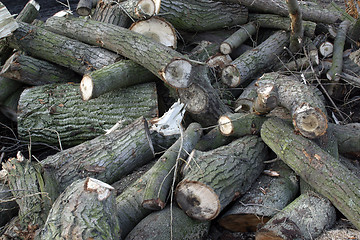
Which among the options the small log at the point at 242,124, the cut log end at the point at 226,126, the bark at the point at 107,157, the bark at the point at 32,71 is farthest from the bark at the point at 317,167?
the bark at the point at 32,71

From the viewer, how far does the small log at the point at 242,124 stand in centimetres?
348

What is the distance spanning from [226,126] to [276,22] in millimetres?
2757

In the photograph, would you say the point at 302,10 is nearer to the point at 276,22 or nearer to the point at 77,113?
the point at 276,22

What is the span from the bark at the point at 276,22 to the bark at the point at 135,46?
2215 mm

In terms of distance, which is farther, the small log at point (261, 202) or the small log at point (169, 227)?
the small log at point (261, 202)

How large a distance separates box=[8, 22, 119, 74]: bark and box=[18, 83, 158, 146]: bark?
51 cm

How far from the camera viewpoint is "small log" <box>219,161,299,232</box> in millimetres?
2887

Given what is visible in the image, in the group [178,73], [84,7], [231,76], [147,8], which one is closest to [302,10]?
[231,76]

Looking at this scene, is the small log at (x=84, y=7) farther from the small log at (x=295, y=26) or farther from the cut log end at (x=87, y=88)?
the small log at (x=295, y=26)

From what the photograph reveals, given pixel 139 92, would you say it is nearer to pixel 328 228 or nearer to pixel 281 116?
pixel 281 116

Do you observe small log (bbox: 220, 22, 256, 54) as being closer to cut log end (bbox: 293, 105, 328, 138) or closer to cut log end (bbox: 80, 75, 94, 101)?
cut log end (bbox: 80, 75, 94, 101)

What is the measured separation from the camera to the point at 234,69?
184 inches

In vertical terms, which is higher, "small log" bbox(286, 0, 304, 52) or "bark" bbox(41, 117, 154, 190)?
"small log" bbox(286, 0, 304, 52)

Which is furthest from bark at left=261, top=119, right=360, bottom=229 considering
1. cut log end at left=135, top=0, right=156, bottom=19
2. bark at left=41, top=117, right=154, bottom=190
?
cut log end at left=135, top=0, right=156, bottom=19
